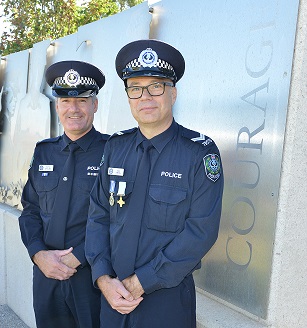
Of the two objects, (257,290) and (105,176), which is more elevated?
(105,176)

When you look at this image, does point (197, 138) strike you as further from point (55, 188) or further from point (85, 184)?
point (55, 188)

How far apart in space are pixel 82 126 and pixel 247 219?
0.98 meters

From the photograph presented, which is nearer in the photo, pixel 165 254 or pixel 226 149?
pixel 165 254

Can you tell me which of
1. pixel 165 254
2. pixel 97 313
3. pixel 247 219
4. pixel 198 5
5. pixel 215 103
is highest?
pixel 198 5

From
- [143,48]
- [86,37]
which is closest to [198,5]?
[143,48]

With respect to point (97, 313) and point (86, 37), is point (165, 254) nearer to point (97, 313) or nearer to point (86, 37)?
point (97, 313)

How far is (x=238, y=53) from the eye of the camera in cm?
205

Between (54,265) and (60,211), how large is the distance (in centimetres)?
27

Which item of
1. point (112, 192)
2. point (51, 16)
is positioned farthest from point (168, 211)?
point (51, 16)

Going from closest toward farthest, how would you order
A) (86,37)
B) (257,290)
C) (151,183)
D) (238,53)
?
1. (151,183)
2. (257,290)
3. (238,53)
4. (86,37)

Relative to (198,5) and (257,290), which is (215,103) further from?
(257,290)

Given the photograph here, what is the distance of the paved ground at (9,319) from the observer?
3.68m

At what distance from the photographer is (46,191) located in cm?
237

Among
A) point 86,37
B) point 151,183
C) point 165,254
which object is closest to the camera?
point 165,254
